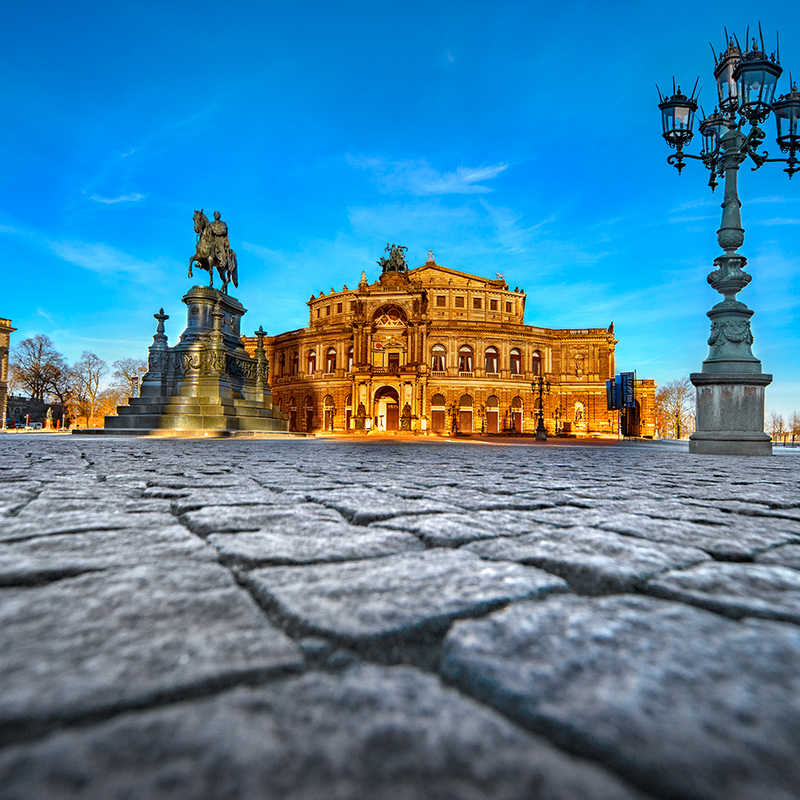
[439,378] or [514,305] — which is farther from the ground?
[514,305]

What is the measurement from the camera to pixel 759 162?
846 centimetres

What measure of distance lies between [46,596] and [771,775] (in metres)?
1.24

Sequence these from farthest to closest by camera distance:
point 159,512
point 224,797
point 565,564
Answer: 1. point 159,512
2. point 565,564
3. point 224,797

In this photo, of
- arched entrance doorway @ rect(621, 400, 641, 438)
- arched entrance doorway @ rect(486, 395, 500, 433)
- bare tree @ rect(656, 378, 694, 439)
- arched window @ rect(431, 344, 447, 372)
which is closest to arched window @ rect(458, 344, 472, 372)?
arched window @ rect(431, 344, 447, 372)

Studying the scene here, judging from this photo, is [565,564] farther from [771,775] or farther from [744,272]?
[744,272]

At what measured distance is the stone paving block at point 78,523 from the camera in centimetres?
163

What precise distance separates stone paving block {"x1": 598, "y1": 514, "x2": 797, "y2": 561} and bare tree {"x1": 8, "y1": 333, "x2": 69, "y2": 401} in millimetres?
53498

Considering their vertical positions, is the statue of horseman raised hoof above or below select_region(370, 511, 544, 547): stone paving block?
above

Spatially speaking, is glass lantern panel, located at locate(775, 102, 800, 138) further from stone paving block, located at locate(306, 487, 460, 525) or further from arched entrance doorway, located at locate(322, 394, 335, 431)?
arched entrance doorway, located at locate(322, 394, 335, 431)

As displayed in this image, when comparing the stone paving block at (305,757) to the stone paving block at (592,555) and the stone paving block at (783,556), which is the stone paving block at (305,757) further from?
the stone paving block at (783,556)

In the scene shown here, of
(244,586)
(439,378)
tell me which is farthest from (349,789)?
(439,378)

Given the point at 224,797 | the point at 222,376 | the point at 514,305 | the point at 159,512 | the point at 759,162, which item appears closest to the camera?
the point at 224,797

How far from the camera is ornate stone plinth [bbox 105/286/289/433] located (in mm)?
14211

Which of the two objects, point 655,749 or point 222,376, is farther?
point 222,376
